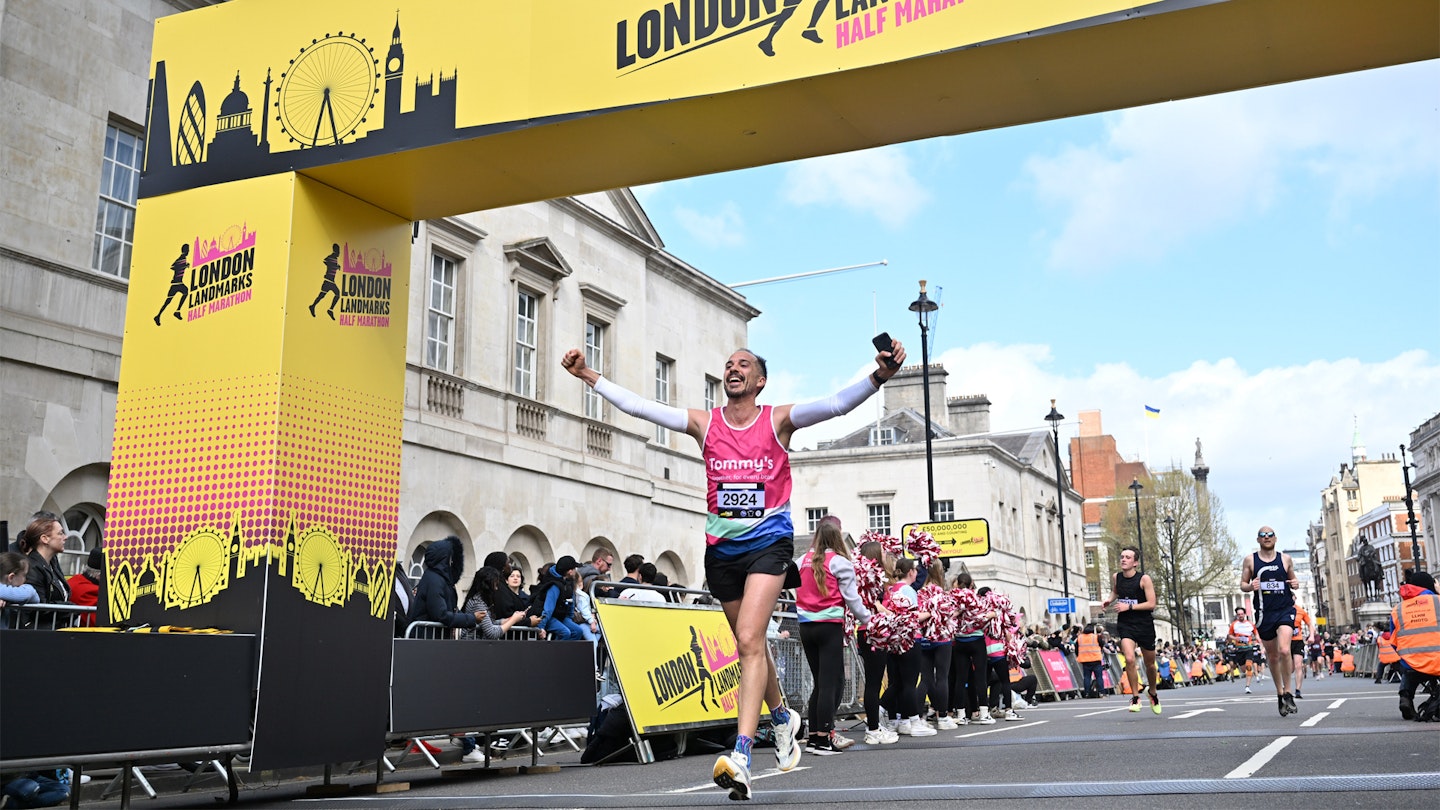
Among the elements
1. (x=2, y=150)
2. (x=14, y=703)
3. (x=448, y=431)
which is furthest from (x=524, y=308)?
(x=14, y=703)

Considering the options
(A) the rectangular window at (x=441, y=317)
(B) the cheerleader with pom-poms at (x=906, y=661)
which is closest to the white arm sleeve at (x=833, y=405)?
(B) the cheerleader with pom-poms at (x=906, y=661)

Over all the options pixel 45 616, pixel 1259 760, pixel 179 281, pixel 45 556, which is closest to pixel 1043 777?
pixel 1259 760

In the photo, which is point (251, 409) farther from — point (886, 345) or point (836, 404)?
point (886, 345)

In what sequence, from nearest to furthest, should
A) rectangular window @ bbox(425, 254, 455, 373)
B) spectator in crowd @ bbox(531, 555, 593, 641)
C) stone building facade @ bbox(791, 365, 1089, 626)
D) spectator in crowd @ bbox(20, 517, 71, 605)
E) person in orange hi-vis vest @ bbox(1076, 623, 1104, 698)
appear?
1. spectator in crowd @ bbox(20, 517, 71, 605)
2. spectator in crowd @ bbox(531, 555, 593, 641)
3. rectangular window @ bbox(425, 254, 455, 373)
4. person in orange hi-vis vest @ bbox(1076, 623, 1104, 698)
5. stone building facade @ bbox(791, 365, 1089, 626)

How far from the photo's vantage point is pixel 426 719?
28.4ft

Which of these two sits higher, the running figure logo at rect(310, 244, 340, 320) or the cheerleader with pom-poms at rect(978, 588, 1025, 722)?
the running figure logo at rect(310, 244, 340, 320)

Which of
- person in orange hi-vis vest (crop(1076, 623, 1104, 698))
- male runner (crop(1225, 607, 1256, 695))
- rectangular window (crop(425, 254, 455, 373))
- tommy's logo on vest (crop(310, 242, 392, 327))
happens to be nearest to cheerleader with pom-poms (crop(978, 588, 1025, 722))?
tommy's logo on vest (crop(310, 242, 392, 327))

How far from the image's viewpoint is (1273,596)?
14.8m

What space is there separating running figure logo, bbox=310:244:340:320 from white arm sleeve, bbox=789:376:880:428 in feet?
11.0

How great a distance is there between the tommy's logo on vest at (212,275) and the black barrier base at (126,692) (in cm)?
228

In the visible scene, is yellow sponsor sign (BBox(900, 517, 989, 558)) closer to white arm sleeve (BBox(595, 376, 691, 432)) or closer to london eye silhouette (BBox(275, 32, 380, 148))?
white arm sleeve (BBox(595, 376, 691, 432))

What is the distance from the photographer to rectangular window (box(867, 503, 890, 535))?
62.8m

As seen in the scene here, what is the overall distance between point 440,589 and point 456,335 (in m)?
13.7

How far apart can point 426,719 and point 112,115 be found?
11.5 meters
